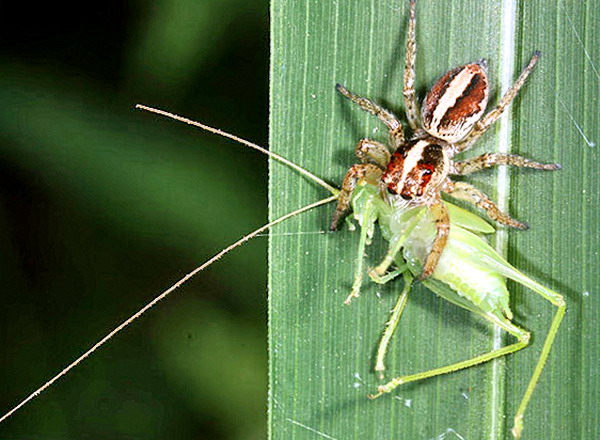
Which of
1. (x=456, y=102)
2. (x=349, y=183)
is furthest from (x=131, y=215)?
(x=456, y=102)

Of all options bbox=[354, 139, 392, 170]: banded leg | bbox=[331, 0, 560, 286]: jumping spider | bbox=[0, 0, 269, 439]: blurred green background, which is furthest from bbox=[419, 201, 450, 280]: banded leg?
bbox=[0, 0, 269, 439]: blurred green background

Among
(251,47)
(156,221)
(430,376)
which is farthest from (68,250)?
(430,376)

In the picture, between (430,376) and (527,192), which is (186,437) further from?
(527,192)

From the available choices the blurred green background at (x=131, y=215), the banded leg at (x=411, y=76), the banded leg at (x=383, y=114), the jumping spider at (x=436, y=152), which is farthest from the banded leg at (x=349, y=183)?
the blurred green background at (x=131, y=215)

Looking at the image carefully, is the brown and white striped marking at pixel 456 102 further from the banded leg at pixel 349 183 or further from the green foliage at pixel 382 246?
the banded leg at pixel 349 183

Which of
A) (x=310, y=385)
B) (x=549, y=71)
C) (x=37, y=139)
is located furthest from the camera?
(x=37, y=139)

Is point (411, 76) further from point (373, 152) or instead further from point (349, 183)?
point (349, 183)
